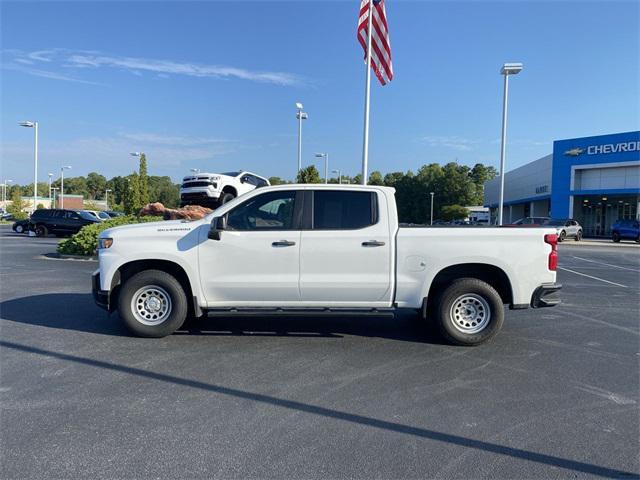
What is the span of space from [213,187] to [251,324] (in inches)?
310

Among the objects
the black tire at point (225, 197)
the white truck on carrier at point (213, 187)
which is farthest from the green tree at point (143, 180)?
the black tire at point (225, 197)

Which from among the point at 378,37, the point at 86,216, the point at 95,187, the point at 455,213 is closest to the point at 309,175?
the point at 86,216

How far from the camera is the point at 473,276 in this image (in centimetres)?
631

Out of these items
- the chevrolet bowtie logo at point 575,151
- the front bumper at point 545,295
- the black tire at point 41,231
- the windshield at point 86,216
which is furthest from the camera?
the chevrolet bowtie logo at point 575,151

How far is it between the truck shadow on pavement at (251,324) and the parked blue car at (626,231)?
3348 centimetres

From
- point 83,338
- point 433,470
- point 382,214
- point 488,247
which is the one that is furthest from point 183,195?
point 433,470

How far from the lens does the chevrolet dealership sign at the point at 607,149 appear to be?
38031 millimetres

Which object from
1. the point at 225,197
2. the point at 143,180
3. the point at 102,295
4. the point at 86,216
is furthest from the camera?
the point at 143,180

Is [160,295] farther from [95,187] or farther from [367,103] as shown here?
[95,187]

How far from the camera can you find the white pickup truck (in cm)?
597

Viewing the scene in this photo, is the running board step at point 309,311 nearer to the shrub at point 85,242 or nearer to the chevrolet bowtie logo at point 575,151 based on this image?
the shrub at point 85,242

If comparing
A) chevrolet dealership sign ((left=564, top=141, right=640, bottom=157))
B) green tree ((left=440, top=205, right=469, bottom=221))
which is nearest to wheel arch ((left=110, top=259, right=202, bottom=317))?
chevrolet dealership sign ((left=564, top=141, right=640, bottom=157))

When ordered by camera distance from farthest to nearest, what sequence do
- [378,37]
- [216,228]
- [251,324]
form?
[378,37] < [251,324] < [216,228]

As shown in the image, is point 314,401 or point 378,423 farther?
point 314,401
